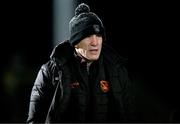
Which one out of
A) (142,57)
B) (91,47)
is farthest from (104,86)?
(142,57)

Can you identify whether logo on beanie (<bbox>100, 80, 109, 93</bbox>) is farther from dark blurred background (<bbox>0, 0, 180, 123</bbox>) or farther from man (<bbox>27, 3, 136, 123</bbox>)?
dark blurred background (<bbox>0, 0, 180, 123</bbox>)

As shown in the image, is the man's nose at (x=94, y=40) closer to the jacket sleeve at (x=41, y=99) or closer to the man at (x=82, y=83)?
the man at (x=82, y=83)

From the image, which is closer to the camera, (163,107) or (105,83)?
(105,83)

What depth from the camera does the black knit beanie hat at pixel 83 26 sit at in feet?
11.5

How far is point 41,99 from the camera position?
344 cm

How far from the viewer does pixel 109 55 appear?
3.64 meters

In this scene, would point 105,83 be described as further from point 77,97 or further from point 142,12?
point 142,12

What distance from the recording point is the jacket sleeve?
3.43m

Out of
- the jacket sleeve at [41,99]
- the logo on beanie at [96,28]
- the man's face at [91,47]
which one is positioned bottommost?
the jacket sleeve at [41,99]

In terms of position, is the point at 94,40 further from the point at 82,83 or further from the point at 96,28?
the point at 82,83

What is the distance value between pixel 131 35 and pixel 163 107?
97cm

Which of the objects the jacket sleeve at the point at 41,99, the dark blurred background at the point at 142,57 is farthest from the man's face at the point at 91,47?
the dark blurred background at the point at 142,57

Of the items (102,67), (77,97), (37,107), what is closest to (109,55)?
(102,67)

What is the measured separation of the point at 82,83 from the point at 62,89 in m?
0.18
